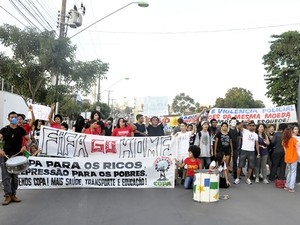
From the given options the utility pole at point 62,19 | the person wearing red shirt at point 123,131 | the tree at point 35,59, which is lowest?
the person wearing red shirt at point 123,131

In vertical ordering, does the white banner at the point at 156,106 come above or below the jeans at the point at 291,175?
above

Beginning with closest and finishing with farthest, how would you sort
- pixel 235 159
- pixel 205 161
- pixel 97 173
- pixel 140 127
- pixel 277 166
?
pixel 97 173, pixel 205 161, pixel 277 166, pixel 235 159, pixel 140 127

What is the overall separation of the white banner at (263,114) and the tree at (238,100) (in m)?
40.1

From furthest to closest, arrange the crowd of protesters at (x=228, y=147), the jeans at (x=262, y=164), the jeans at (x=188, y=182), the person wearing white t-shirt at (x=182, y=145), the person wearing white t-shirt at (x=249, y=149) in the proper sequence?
1. the jeans at (x=262, y=164)
2. the person wearing white t-shirt at (x=249, y=149)
3. the person wearing white t-shirt at (x=182, y=145)
4. the crowd of protesters at (x=228, y=147)
5. the jeans at (x=188, y=182)

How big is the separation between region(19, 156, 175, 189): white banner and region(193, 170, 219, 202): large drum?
4.86 feet

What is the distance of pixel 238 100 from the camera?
2489 inches

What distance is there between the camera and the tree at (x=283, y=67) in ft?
118

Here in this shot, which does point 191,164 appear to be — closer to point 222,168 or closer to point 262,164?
point 222,168

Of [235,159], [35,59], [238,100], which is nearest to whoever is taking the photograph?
[235,159]

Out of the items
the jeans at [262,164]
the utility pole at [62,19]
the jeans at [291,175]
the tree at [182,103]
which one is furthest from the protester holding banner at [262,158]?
the tree at [182,103]

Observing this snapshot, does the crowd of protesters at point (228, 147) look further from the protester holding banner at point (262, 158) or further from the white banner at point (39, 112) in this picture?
the white banner at point (39, 112)

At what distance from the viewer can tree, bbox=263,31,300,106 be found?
3588cm

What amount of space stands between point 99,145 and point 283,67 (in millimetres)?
31904

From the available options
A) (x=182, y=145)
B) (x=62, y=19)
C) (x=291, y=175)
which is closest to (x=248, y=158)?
(x=291, y=175)
